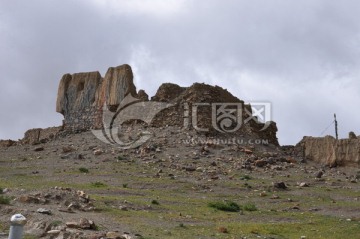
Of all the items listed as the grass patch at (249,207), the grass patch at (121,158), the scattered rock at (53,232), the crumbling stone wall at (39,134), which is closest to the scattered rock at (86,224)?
the scattered rock at (53,232)

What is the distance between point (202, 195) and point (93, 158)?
399 inches

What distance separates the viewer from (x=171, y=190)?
21.2 metres

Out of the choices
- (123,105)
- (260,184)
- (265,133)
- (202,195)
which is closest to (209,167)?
(260,184)

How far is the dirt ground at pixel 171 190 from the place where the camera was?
43.7ft

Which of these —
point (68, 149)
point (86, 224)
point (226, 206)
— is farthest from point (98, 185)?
point (68, 149)

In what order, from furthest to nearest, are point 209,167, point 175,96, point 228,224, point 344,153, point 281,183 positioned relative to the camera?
point 175,96 → point 344,153 → point 209,167 → point 281,183 → point 228,224

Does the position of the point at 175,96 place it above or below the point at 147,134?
above

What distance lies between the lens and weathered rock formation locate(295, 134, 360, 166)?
28298 millimetres

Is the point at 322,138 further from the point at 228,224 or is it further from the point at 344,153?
the point at 228,224

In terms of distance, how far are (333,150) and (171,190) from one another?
36.7 feet

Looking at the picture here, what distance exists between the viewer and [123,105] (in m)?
35.8

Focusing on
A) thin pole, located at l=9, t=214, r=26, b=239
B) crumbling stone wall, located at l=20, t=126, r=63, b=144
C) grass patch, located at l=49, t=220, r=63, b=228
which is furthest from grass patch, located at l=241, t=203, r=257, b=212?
Result: crumbling stone wall, located at l=20, t=126, r=63, b=144

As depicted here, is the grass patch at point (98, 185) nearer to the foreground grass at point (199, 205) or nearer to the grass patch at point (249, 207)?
the foreground grass at point (199, 205)

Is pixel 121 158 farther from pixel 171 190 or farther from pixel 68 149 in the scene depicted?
pixel 171 190
